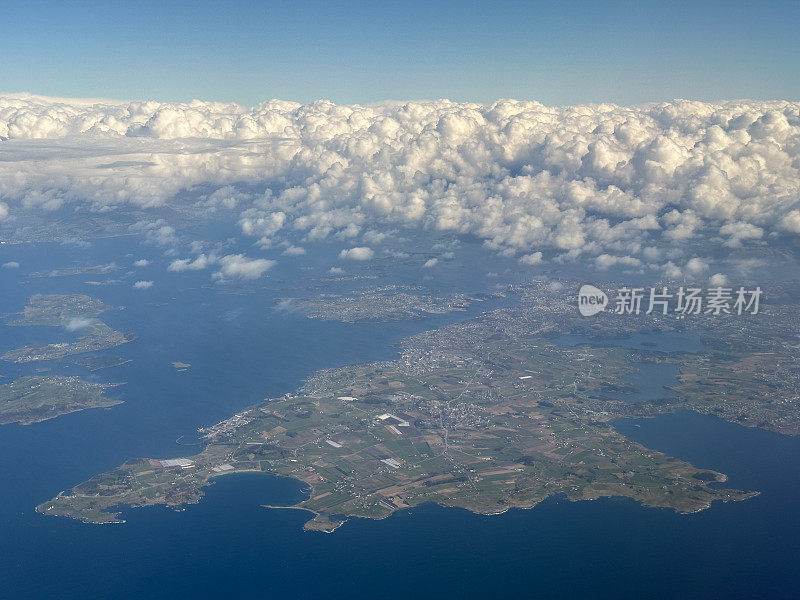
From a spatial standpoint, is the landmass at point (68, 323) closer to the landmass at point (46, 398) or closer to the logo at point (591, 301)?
the landmass at point (46, 398)

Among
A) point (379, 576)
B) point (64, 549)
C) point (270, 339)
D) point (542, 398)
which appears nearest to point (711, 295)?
point (542, 398)

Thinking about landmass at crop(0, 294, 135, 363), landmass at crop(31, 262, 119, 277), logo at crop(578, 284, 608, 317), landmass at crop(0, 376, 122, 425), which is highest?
logo at crop(578, 284, 608, 317)

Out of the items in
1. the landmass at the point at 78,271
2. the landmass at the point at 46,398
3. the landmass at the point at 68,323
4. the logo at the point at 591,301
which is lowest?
the landmass at the point at 46,398

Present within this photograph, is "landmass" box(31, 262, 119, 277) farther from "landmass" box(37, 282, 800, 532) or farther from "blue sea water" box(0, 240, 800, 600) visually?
"blue sea water" box(0, 240, 800, 600)

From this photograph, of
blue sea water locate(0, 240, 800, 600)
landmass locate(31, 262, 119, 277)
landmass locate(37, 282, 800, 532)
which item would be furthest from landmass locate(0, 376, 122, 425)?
landmass locate(31, 262, 119, 277)

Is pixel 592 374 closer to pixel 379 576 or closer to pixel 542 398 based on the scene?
pixel 542 398

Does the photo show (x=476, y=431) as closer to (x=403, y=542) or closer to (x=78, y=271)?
(x=403, y=542)

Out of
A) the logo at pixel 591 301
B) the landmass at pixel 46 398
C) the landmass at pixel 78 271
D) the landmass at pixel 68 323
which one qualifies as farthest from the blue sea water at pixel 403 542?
the landmass at pixel 78 271
